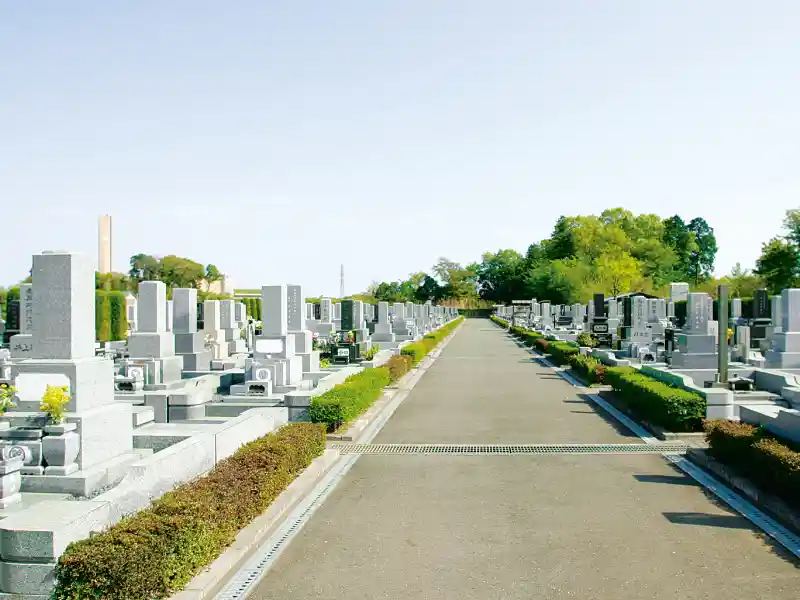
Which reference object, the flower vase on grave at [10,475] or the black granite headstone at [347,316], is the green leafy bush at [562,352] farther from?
the flower vase on grave at [10,475]

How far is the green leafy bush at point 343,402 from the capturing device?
1236 centimetres

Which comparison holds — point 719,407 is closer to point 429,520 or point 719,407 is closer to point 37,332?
point 429,520

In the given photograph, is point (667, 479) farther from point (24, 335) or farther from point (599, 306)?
point (599, 306)

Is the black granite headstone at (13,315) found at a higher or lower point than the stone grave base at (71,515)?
higher

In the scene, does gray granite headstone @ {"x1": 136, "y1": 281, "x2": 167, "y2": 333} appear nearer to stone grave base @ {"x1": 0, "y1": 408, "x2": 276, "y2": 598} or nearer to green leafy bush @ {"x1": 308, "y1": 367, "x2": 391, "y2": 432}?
green leafy bush @ {"x1": 308, "y1": 367, "x2": 391, "y2": 432}

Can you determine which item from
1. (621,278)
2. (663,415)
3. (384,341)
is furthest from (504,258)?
(663,415)

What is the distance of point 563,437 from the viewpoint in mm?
12414

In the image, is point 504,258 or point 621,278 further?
point 504,258

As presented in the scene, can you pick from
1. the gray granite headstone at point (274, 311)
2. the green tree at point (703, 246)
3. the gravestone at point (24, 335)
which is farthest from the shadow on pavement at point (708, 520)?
the green tree at point (703, 246)

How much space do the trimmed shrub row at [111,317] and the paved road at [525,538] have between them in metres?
27.5

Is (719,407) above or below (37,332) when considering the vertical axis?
below

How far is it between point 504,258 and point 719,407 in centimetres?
12707

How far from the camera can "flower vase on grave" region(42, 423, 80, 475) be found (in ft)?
23.9

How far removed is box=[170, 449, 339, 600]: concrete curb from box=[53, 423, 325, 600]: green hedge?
0.23 feet
